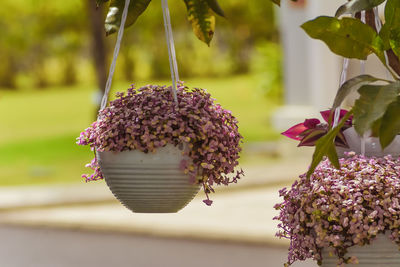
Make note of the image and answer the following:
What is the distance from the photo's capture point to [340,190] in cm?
170

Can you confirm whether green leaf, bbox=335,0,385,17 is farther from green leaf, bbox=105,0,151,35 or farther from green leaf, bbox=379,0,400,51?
green leaf, bbox=105,0,151,35

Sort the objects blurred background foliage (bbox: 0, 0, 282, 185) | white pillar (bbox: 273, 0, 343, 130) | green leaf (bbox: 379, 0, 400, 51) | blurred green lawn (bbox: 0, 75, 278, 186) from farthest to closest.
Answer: blurred background foliage (bbox: 0, 0, 282, 185) < blurred green lawn (bbox: 0, 75, 278, 186) < white pillar (bbox: 273, 0, 343, 130) < green leaf (bbox: 379, 0, 400, 51)

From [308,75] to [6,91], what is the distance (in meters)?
13.2

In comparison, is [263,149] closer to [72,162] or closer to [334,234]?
[72,162]

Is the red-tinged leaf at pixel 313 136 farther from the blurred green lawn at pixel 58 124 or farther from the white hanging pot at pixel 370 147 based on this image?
the blurred green lawn at pixel 58 124

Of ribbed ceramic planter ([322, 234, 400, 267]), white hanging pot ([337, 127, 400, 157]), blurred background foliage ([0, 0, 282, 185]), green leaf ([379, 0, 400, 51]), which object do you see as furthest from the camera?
blurred background foliage ([0, 0, 282, 185])

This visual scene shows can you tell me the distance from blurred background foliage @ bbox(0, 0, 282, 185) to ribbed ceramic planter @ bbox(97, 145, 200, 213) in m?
15.8

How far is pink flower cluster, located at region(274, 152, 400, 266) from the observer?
169 centimetres

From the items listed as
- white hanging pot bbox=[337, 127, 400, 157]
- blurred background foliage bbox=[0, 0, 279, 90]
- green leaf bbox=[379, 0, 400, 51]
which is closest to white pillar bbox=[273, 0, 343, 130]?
white hanging pot bbox=[337, 127, 400, 157]

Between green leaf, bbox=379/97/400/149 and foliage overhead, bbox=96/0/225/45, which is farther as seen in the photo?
foliage overhead, bbox=96/0/225/45

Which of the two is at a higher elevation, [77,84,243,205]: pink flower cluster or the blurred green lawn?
[77,84,243,205]: pink flower cluster

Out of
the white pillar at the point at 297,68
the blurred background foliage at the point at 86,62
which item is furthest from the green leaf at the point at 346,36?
the blurred background foliage at the point at 86,62

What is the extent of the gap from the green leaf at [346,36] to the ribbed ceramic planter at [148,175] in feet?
1.51

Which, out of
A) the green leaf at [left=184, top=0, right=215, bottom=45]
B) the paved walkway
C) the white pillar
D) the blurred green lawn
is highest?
the green leaf at [left=184, top=0, right=215, bottom=45]
